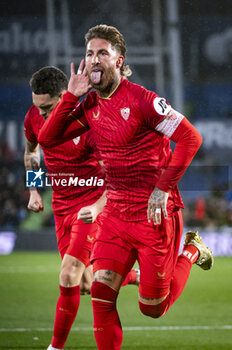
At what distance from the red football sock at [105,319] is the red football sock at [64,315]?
0.86 metres

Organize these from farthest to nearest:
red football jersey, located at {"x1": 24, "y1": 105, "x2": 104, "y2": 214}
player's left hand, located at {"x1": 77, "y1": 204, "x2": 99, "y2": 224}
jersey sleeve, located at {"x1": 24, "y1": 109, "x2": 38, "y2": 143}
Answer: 1. jersey sleeve, located at {"x1": 24, "y1": 109, "x2": 38, "y2": 143}
2. red football jersey, located at {"x1": 24, "y1": 105, "x2": 104, "y2": 214}
3. player's left hand, located at {"x1": 77, "y1": 204, "x2": 99, "y2": 224}

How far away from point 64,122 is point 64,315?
4.69 feet

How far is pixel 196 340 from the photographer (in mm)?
5266

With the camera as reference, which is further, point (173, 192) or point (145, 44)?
point (145, 44)

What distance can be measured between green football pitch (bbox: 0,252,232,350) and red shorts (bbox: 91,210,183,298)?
122cm

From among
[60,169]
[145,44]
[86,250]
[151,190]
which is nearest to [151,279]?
[151,190]

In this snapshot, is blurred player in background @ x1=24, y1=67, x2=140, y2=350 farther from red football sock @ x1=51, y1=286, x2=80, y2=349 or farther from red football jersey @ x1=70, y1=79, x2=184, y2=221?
red football jersey @ x1=70, y1=79, x2=184, y2=221

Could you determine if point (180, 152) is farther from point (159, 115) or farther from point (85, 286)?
point (85, 286)

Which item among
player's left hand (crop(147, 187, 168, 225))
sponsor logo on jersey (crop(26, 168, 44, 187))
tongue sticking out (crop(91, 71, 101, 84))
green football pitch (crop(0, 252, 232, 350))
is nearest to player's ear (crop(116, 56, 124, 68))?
tongue sticking out (crop(91, 71, 101, 84))

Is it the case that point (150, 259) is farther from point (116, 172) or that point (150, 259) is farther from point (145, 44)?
point (145, 44)

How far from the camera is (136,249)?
389 centimetres

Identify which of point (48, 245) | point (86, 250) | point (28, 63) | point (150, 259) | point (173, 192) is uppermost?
point (173, 192)

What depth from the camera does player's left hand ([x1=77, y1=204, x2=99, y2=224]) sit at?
462 cm

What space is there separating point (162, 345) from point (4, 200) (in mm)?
9399
